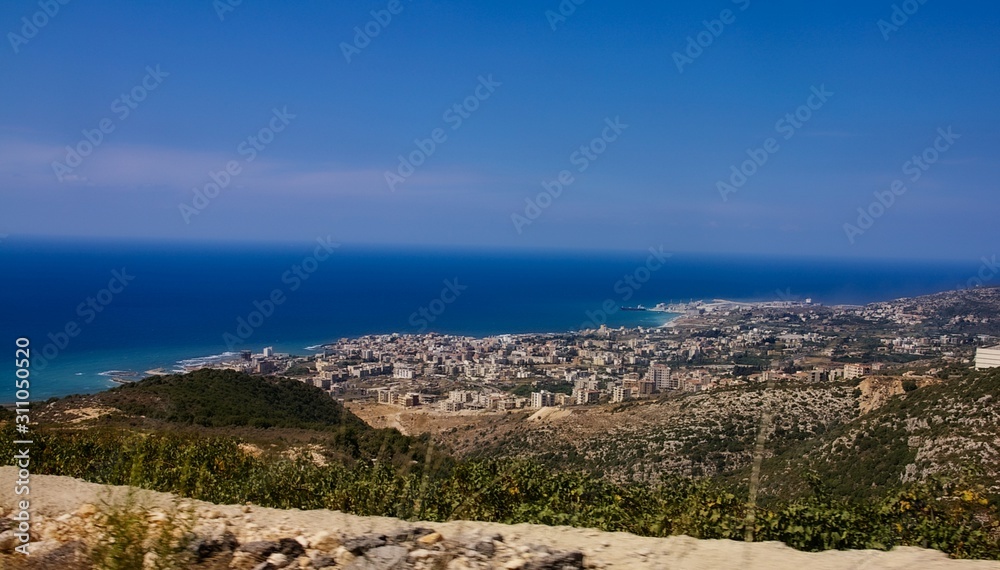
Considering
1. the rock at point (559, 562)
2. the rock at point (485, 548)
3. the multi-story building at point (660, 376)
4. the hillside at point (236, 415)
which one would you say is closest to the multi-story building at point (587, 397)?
the multi-story building at point (660, 376)

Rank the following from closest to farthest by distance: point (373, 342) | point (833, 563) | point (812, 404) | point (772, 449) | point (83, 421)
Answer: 1. point (833, 563)
2. point (772, 449)
3. point (83, 421)
4. point (812, 404)
5. point (373, 342)

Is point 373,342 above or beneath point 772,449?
above

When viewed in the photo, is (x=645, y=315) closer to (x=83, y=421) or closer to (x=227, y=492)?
(x=83, y=421)

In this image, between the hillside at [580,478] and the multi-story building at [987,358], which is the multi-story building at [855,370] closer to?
the hillside at [580,478]

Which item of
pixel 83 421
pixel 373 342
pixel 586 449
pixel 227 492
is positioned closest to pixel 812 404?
pixel 586 449

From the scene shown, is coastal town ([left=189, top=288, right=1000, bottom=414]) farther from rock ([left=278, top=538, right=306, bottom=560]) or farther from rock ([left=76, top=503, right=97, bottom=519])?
rock ([left=278, top=538, right=306, bottom=560])

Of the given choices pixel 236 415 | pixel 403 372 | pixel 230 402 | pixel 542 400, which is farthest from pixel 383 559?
pixel 403 372

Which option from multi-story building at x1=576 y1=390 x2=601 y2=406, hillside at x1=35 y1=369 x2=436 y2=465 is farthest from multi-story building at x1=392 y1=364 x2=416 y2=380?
multi-story building at x1=576 y1=390 x2=601 y2=406
